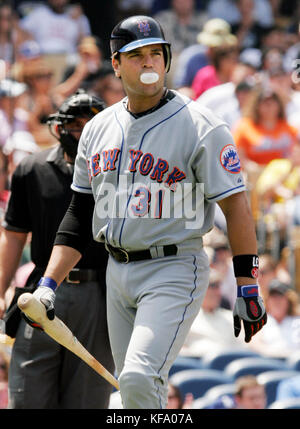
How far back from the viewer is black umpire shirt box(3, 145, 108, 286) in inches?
177

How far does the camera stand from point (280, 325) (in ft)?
24.9

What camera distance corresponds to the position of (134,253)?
12.2 ft

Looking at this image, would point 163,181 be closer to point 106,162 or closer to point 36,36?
point 106,162

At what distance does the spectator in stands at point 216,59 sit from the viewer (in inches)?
394

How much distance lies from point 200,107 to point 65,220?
0.82 m

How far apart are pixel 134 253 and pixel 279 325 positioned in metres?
4.10

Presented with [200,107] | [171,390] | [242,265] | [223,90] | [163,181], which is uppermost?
[223,90]

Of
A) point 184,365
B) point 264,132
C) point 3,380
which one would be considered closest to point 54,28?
point 264,132

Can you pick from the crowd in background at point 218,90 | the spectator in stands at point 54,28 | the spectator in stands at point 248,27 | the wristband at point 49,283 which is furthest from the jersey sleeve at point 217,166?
the spectator in stands at point 248,27

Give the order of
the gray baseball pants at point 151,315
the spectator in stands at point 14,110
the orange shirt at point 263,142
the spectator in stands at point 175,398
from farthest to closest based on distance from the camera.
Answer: the spectator in stands at point 14,110 → the orange shirt at point 263,142 → the spectator in stands at point 175,398 → the gray baseball pants at point 151,315

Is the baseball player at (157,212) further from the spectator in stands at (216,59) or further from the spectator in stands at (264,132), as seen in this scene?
the spectator in stands at (216,59)

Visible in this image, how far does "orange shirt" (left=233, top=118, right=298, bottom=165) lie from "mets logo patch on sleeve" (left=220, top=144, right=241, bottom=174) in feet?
17.7

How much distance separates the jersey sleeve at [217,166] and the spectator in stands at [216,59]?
635 centimetres
